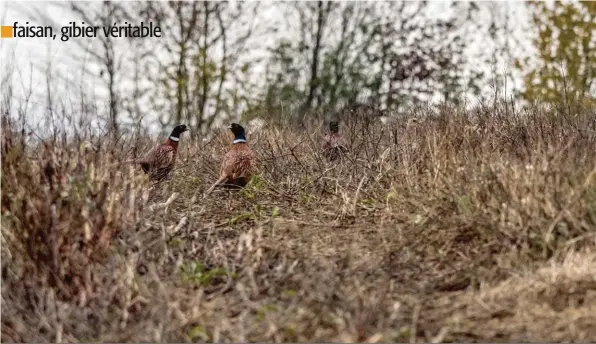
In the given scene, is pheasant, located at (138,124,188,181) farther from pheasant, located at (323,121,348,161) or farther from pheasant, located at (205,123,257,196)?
pheasant, located at (323,121,348,161)

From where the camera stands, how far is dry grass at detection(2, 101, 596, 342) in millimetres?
3010

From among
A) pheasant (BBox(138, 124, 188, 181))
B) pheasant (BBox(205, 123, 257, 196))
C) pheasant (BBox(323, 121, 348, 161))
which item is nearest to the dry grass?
pheasant (BBox(205, 123, 257, 196))

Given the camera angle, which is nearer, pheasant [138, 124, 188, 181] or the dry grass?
the dry grass

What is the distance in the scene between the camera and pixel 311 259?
13.0 ft

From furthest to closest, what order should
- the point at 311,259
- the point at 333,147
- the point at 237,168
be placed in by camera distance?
1. the point at 333,147
2. the point at 237,168
3. the point at 311,259

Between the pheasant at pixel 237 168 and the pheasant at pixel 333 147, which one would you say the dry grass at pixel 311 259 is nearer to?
the pheasant at pixel 237 168

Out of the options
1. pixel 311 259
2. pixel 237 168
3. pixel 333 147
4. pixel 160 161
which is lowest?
pixel 311 259

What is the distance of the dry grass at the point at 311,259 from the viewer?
3.01 metres

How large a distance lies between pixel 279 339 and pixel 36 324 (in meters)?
1.18

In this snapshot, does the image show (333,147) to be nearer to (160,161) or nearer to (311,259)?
(160,161)

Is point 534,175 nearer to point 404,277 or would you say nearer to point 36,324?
point 404,277

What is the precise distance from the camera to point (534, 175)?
12.6 feet

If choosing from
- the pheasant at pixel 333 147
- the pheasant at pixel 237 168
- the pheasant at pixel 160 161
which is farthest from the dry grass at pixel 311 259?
the pheasant at pixel 333 147

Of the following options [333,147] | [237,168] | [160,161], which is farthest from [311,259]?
[333,147]
